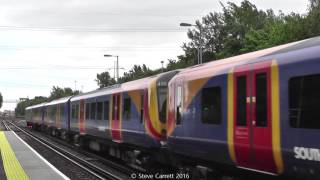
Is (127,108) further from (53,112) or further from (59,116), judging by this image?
(53,112)

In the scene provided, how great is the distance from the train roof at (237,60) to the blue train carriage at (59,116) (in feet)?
76.2

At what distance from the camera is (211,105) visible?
10641 mm

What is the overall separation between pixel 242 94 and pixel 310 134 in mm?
1988

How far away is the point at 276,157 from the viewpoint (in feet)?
26.9

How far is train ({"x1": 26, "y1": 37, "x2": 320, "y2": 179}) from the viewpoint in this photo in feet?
25.2

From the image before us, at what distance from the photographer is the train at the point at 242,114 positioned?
25.2 ft

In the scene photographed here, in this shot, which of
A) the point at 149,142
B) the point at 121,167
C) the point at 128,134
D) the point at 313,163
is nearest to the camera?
the point at 313,163

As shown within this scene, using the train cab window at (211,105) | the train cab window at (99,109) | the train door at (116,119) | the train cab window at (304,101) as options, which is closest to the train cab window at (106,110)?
the train cab window at (99,109)

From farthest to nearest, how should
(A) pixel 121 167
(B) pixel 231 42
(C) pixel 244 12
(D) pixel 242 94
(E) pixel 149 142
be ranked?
(C) pixel 244 12
(B) pixel 231 42
(A) pixel 121 167
(E) pixel 149 142
(D) pixel 242 94

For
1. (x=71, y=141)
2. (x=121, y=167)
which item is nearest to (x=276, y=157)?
(x=121, y=167)

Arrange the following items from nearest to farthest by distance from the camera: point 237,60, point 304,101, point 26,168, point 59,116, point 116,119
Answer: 1. point 304,101
2. point 237,60
3. point 26,168
4. point 116,119
5. point 59,116

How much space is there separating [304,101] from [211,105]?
9.90ft

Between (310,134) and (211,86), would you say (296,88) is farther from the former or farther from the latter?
(211,86)

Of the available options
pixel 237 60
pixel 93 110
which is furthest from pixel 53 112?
pixel 237 60
